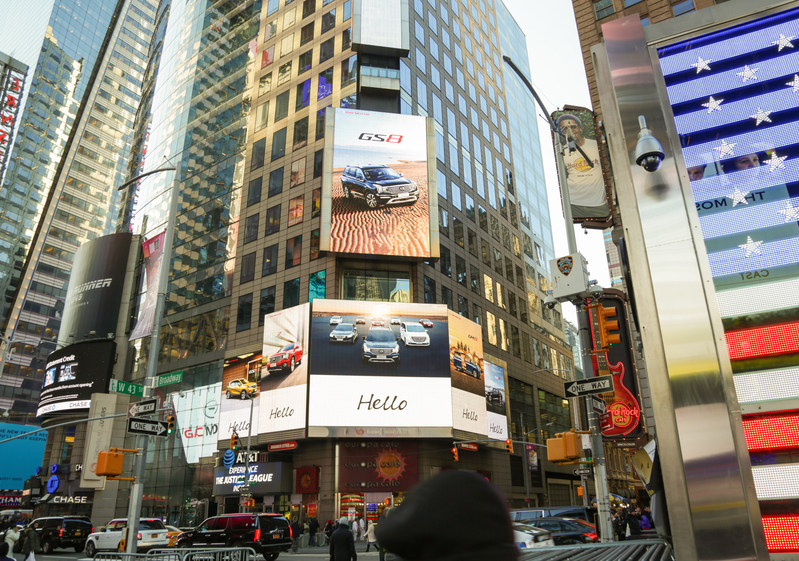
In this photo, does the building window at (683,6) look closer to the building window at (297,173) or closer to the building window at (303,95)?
the building window at (297,173)

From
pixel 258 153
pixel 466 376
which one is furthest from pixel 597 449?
pixel 258 153

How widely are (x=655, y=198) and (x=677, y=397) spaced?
88.7 inches

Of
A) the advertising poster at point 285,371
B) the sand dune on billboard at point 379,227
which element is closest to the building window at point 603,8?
the sand dune on billboard at point 379,227

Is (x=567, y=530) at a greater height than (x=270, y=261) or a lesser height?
lesser

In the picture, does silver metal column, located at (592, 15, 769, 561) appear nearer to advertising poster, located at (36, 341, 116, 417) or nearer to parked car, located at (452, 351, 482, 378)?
parked car, located at (452, 351, 482, 378)

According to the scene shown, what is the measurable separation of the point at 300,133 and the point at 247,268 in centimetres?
1417

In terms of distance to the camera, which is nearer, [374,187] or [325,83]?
[374,187]

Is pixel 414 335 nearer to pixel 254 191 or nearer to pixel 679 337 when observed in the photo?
pixel 254 191

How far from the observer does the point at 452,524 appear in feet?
5.02

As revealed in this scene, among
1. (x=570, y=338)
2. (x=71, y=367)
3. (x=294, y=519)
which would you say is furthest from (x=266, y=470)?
(x=570, y=338)

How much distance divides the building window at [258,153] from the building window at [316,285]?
16423mm

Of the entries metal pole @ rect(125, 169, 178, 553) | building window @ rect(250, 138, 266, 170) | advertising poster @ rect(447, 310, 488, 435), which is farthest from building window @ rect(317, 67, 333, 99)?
metal pole @ rect(125, 169, 178, 553)

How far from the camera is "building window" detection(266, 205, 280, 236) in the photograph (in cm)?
5300

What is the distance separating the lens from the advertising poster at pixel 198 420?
172 ft
